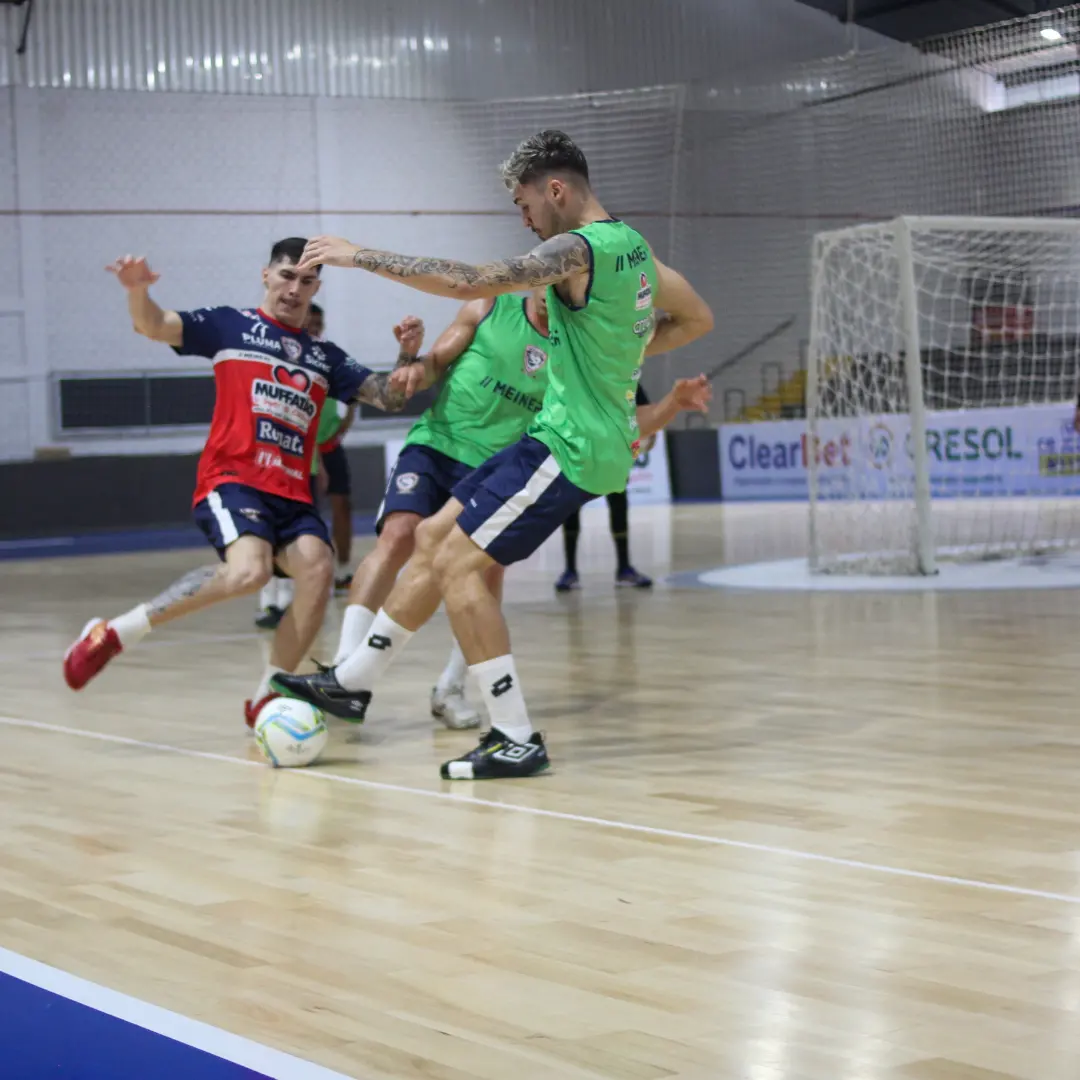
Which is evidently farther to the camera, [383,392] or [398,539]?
[398,539]

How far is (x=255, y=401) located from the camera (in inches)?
227

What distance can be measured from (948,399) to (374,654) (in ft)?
50.8

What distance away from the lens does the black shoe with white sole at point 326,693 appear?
207 inches

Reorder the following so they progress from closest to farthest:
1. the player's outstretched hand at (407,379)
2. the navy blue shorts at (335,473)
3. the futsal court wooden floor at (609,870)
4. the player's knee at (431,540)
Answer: the futsal court wooden floor at (609,870) < the player's knee at (431,540) < the player's outstretched hand at (407,379) < the navy blue shorts at (335,473)

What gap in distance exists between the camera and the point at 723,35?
24.9 m

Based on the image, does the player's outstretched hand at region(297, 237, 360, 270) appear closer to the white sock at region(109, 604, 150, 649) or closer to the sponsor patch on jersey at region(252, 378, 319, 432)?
the sponsor patch on jersey at region(252, 378, 319, 432)

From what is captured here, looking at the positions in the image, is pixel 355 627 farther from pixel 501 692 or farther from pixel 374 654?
pixel 501 692

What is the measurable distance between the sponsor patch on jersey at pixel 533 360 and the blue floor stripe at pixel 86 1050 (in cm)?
352

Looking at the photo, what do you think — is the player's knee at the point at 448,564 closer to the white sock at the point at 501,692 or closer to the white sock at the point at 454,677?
the white sock at the point at 501,692

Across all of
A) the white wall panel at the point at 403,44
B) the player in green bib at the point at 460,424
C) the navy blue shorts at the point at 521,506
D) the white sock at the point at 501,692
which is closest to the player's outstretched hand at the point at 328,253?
the navy blue shorts at the point at 521,506

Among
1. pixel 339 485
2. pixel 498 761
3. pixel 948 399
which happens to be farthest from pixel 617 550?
pixel 948 399

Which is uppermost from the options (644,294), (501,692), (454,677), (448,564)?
(644,294)

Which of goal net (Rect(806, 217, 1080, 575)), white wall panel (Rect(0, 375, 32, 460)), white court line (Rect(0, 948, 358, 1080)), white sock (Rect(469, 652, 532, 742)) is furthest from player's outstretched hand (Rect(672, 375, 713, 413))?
white wall panel (Rect(0, 375, 32, 460))

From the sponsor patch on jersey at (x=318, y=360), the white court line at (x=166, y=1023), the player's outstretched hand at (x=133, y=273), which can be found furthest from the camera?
the sponsor patch on jersey at (x=318, y=360)
